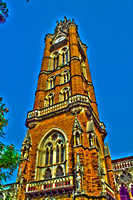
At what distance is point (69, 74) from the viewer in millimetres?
25938

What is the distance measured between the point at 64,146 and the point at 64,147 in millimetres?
96

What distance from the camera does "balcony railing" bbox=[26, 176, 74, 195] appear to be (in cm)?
1498

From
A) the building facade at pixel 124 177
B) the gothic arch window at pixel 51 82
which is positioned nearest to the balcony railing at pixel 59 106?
the gothic arch window at pixel 51 82

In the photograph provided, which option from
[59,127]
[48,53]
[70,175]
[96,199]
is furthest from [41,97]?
[96,199]

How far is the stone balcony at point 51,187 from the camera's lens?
1497cm

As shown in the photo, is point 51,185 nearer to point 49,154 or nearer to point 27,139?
point 49,154

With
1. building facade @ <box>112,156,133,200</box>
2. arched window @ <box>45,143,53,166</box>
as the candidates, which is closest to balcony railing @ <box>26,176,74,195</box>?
arched window @ <box>45,143,53,166</box>

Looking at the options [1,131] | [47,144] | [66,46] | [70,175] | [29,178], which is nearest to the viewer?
[1,131]

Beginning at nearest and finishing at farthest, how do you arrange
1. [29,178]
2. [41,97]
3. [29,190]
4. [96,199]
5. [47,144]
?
[96,199]
[29,190]
[29,178]
[47,144]
[41,97]

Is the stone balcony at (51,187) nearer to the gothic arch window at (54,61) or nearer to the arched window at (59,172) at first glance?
the arched window at (59,172)

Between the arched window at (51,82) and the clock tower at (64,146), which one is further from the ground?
the arched window at (51,82)

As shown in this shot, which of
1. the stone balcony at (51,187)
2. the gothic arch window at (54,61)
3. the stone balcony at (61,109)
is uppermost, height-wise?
the gothic arch window at (54,61)

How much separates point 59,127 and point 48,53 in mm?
16602

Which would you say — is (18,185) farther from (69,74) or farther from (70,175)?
(69,74)
